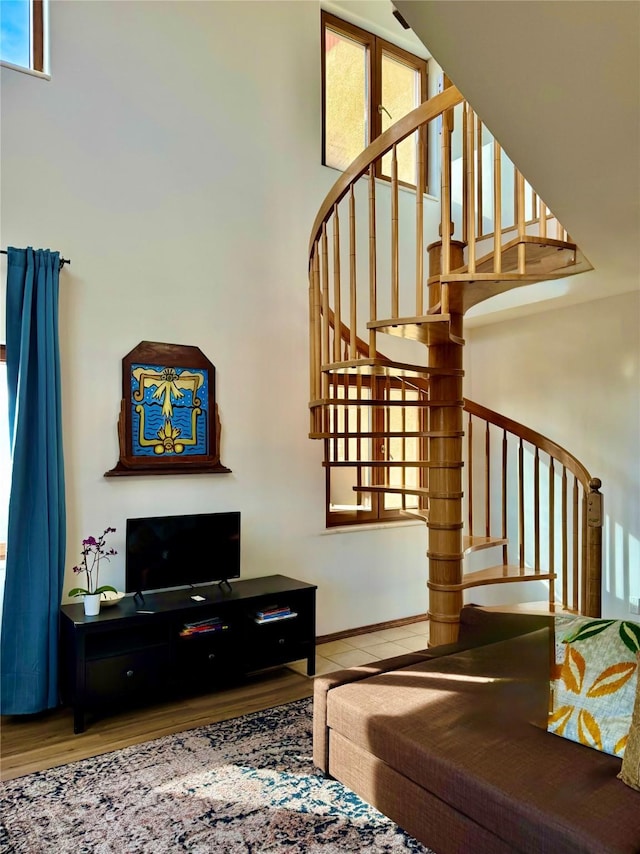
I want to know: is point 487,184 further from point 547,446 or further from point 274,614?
point 274,614

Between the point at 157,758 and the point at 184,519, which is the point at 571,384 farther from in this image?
the point at 157,758

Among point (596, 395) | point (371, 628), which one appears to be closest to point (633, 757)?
point (371, 628)

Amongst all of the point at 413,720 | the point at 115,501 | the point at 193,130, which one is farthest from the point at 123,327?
the point at 413,720

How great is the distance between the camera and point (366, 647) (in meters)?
4.45

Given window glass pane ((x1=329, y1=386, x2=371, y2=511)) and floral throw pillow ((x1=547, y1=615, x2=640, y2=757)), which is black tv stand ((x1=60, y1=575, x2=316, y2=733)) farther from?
floral throw pillow ((x1=547, y1=615, x2=640, y2=757))

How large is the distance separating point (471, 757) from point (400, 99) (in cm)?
519

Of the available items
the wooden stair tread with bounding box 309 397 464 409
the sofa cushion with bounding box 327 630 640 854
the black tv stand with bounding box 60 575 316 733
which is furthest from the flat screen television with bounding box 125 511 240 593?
the sofa cushion with bounding box 327 630 640 854

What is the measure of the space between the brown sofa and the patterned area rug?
0.46ft

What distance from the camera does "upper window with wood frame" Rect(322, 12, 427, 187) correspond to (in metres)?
4.94

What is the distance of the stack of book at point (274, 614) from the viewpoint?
3744 mm

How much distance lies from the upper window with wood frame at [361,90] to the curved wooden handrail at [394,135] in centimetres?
165

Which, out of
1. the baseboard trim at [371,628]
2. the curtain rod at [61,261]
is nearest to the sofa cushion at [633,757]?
the baseboard trim at [371,628]

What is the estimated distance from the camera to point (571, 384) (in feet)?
16.0

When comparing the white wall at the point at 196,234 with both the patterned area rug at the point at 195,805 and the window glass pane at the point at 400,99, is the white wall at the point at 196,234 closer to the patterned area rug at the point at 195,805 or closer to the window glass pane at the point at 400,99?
the window glass pane at the point at 400,99
